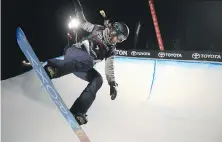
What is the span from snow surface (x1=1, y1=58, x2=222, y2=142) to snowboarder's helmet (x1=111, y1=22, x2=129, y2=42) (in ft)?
1.02

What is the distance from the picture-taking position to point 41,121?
9.57 ft

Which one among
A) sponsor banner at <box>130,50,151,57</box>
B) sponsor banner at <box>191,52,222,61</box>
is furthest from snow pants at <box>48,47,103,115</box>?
sponsor banner at <box>191,52,222,61</box>

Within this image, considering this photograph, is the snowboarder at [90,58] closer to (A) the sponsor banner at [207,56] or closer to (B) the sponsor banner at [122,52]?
(B) the sponsor banner at [122,52]

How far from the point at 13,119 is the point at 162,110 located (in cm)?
150

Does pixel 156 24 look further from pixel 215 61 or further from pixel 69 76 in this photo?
pixel 69 76

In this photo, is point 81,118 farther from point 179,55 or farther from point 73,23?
point 179,55

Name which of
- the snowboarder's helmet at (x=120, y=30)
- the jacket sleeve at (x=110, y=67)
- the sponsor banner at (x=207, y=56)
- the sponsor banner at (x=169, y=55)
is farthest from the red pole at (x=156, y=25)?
the jacket sleeve at (x=110, y=67)

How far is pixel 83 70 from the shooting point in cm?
288

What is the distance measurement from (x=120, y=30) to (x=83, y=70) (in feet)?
1.73

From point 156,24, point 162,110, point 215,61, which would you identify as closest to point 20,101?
point 162,110

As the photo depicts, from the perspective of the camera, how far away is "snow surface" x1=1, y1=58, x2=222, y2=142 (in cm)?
270

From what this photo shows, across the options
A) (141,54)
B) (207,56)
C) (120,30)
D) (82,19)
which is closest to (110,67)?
(120,30)

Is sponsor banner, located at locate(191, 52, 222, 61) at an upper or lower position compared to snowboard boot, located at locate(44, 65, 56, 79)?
lower

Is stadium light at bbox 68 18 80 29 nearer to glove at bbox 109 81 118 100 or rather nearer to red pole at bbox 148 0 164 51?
glove at bbox 109 81 118 100
